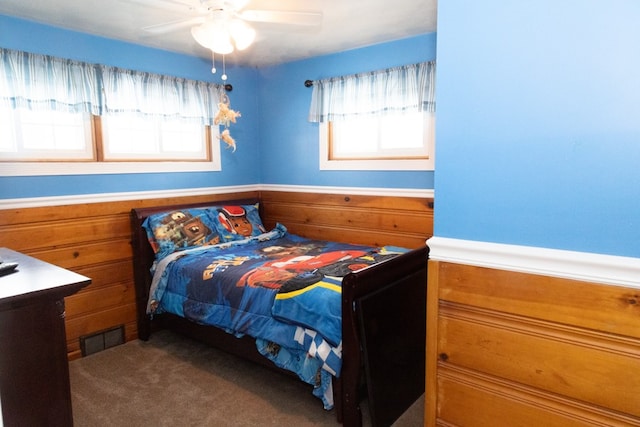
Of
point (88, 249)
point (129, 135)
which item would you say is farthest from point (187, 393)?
point (129, 135)

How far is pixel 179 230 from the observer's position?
10.8 feet

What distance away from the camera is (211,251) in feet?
10.4

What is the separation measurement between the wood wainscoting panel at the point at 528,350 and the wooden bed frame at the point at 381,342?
0.53 metres

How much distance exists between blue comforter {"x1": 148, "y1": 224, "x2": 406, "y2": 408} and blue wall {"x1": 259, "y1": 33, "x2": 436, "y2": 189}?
0.61 m

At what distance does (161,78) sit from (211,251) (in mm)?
1474

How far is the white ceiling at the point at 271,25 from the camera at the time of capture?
2.52m

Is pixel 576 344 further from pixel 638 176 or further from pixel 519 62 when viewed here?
pixel 519 62

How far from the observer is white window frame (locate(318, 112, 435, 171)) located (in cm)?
321

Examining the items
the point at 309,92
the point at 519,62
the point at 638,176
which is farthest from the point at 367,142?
the point at 638,176

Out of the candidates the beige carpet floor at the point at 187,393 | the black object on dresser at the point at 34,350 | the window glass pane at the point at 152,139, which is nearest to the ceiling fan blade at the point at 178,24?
the window glass pane at the point at 152,139

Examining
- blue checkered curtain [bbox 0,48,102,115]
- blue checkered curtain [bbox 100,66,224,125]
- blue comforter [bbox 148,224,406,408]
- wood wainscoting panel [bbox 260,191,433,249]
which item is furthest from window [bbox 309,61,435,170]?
blue checkered curtain [bbox 0,48,102,115]

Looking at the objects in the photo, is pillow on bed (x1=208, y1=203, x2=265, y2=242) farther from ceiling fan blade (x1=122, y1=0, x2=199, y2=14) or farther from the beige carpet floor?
ceiling fan blade (x1=122, y1=0, x2=199, y2=14)

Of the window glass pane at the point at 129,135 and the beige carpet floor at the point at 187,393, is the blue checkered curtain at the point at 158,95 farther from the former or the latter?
the beige carpet floor at the point at 187,393

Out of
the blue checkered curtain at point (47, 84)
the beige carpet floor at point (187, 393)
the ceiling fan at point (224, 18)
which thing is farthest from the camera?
the blue checkered curtain at point (47, 84)
